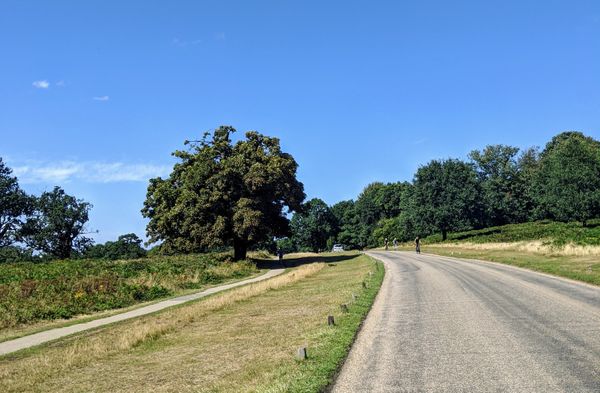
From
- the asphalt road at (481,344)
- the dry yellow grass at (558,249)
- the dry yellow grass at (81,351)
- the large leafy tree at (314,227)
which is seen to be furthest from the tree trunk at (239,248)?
the large leafy tree at (314,227)

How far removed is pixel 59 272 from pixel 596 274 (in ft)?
105

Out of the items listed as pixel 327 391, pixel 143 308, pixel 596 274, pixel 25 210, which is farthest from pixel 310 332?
pixel 25 210

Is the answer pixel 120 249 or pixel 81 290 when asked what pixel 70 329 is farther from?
pixel 120 249

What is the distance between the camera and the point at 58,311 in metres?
20.2

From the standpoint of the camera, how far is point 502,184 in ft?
345

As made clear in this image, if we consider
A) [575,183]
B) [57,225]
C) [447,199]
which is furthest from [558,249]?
[57,225]

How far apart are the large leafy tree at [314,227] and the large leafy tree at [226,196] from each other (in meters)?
75.7

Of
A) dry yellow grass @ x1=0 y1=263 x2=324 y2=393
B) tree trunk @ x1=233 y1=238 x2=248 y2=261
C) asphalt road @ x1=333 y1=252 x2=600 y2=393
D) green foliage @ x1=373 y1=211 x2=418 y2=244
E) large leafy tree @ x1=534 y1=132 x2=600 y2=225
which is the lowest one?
dry yellow grass @ x1=0 y1=263 x2=324 y2=393

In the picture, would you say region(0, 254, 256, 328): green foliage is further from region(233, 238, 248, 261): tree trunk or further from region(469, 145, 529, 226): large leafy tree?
region(469, 145, 529, 226): large leafy tree

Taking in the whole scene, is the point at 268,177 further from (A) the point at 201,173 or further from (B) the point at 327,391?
(B) the point at 327,391

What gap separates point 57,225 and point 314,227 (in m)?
71.8

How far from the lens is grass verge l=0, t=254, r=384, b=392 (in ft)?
27.5

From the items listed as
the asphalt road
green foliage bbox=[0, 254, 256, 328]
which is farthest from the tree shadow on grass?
the asphalt road

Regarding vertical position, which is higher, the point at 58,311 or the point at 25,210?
the point at 25,210
